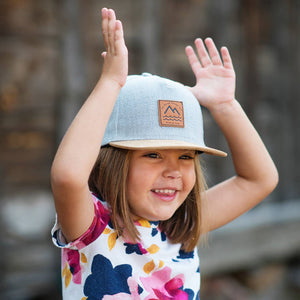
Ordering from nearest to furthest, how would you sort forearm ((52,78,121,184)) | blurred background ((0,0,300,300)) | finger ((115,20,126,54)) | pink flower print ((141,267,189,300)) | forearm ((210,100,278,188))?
forearm ((52,78,121,184)) < finger ((115,20,126,54)) < pink flower print ((141,267,189,300)) < forearm ((210,100,278,188)) < blurred background ((0,0,300,300))

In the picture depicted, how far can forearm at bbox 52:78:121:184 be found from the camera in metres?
1.45

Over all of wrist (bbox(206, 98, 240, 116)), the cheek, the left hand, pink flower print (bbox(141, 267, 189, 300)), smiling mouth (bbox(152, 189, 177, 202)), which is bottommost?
pink flower print (bbox(141, 267, 189, 300))

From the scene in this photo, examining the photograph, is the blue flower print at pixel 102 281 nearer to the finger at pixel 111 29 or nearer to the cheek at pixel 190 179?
the cheek at pixel 190 179

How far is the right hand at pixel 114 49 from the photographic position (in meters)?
1.55

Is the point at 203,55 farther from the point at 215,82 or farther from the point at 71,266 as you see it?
the point at 71,266

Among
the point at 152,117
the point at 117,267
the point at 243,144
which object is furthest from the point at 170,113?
the point at 117,267

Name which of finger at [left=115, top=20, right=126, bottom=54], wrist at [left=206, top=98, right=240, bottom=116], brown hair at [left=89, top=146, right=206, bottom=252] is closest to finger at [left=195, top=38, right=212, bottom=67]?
wrist at [left=206, top=98, right=240, bottom=116]

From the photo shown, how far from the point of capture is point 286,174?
5.18 m

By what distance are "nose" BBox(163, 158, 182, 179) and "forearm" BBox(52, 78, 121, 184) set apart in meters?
0.27

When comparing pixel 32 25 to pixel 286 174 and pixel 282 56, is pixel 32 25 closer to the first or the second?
pixel 282 56

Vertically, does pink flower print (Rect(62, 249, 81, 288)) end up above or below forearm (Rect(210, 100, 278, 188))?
below

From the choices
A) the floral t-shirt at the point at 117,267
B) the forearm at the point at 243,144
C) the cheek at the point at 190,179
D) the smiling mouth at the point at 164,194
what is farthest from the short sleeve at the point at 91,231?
the forearm at the point at 243,144

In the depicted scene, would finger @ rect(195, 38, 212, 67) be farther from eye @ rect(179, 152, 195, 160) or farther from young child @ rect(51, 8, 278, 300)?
eye @ rect(179, 152, 195, 160)

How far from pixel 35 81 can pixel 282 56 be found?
2.43 m
